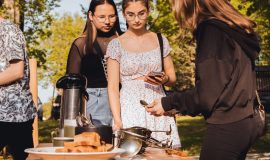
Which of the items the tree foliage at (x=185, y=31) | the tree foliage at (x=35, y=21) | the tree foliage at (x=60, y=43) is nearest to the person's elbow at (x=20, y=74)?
the tree foliage at (x=185, y=31)

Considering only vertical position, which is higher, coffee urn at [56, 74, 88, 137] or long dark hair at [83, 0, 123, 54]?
long dark hair at [83, 0, 123, 54]

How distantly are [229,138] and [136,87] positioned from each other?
124 centimetres

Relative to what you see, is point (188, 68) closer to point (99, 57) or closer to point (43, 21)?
point (43, 21)

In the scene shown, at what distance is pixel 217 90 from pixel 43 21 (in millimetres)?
15763

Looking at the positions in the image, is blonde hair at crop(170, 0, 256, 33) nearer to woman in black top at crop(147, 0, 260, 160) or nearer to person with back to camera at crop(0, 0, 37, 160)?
woman in black top at crop(147, 0, 260, 160)

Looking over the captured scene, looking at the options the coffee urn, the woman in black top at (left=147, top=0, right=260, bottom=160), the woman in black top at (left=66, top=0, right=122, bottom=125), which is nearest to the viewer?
the woman in black top at (left=147, top=0, right=260, bottom=160)

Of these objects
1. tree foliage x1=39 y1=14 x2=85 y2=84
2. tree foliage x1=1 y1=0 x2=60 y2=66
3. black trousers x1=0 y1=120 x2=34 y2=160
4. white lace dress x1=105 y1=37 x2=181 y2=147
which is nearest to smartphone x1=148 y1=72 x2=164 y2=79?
white lace dress x1=105 y1=37 x2=181 y2=147

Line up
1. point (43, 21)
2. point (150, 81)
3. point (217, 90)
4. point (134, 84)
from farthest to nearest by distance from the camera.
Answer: point (43, 21), point (134, 84), point (150, 81), point (217, 90)

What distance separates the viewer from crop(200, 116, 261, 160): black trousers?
2.75 meters

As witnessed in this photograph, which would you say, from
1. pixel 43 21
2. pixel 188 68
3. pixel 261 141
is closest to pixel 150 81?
pixel 261 141

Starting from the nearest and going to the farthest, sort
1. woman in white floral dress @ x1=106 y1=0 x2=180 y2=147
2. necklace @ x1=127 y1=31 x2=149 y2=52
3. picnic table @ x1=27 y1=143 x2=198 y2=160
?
picnic table @ x1=27 y1=143 x2=198 y2=160, woman in white floral dress @ x1=106 y1=0 x2=180 y2=147, necklace @ x1=127 y1=31 x2=149 y2=52

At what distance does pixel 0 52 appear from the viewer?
13.0ft

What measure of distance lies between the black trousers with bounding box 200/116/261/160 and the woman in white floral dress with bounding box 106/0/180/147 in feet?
2.96

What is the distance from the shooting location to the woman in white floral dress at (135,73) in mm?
3752
